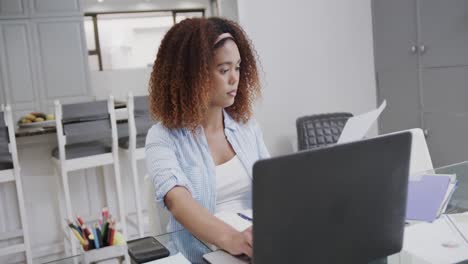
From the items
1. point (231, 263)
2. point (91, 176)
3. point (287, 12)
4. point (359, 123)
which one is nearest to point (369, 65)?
point (287, 12)

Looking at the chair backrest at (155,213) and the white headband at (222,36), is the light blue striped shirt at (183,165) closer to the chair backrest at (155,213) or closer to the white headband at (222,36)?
the chair backrest at (155,213)

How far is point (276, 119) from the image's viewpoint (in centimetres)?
313

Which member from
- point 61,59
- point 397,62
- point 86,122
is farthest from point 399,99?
point 61,59

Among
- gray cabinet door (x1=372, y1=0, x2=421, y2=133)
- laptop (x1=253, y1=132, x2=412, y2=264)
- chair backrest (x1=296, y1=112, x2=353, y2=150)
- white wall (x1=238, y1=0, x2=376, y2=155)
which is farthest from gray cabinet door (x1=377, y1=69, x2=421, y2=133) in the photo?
laptop (x1=253, y1=132, x2=412, y2=264)

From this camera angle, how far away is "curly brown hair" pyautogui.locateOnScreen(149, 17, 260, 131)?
1310mm

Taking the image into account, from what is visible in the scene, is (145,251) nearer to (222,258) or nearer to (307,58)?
(222,258)

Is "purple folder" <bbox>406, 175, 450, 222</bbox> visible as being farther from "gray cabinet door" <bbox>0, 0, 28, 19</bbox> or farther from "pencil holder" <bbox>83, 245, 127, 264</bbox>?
"gray cabinet door" <bbox>0, 0, 28, 19</bbox>

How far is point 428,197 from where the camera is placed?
124 centimetres

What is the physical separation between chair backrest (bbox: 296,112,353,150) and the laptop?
7.04ft

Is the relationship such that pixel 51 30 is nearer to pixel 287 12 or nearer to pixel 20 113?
pixel 20 113

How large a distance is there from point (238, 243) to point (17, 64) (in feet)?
15.1

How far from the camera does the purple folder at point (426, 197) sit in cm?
119

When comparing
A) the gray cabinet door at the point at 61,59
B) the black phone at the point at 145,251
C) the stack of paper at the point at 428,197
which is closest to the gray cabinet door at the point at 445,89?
the stack of paper at the point at 428,197

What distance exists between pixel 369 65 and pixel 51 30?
335cm
